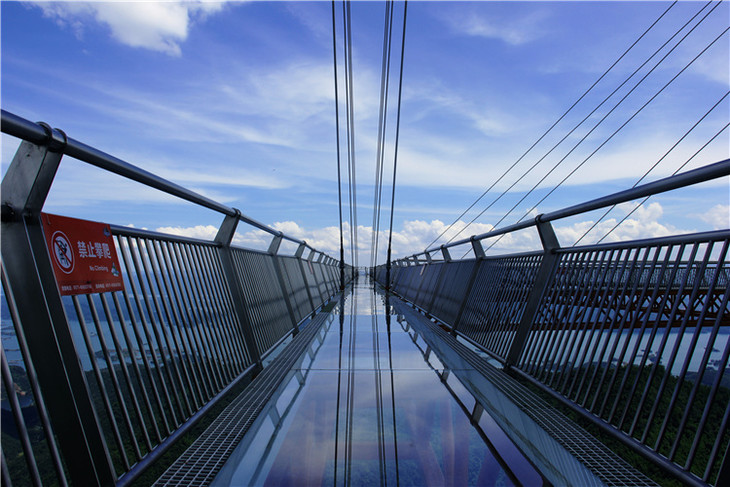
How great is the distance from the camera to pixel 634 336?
244 centimetres

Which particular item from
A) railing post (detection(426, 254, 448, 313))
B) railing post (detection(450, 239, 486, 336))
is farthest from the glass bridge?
railing post (detection(426, 254, 448, 313))

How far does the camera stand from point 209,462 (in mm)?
2035

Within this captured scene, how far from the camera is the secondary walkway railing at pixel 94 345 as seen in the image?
56.9 inches

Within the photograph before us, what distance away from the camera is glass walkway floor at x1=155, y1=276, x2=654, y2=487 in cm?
187

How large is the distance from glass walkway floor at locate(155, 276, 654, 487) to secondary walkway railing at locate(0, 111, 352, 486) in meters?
0.31

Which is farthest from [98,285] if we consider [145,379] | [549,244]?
[549,244]

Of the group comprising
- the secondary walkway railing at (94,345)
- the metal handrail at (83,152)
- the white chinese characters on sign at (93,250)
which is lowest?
the secondary walkway railing at (94,345)

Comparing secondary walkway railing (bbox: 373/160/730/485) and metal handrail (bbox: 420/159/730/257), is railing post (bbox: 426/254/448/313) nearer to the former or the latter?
secondary walkway railing (bbox: 373/160/730/485)

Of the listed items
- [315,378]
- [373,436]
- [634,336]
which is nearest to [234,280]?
[315,378]

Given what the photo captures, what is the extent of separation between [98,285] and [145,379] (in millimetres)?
579

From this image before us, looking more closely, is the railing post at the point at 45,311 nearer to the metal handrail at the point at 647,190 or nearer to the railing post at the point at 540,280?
the metal handrail at the point at 647,190

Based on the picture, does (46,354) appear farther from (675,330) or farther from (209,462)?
(675,330)

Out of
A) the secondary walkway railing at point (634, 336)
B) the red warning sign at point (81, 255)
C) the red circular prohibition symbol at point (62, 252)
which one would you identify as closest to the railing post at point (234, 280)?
the red warning sign at point (81, 255)

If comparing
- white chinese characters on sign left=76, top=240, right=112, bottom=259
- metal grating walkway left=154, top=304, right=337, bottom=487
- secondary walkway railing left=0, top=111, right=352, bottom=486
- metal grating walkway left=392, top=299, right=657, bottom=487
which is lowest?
metal grating walkway left=154, top=304, right=337, bottom=487
